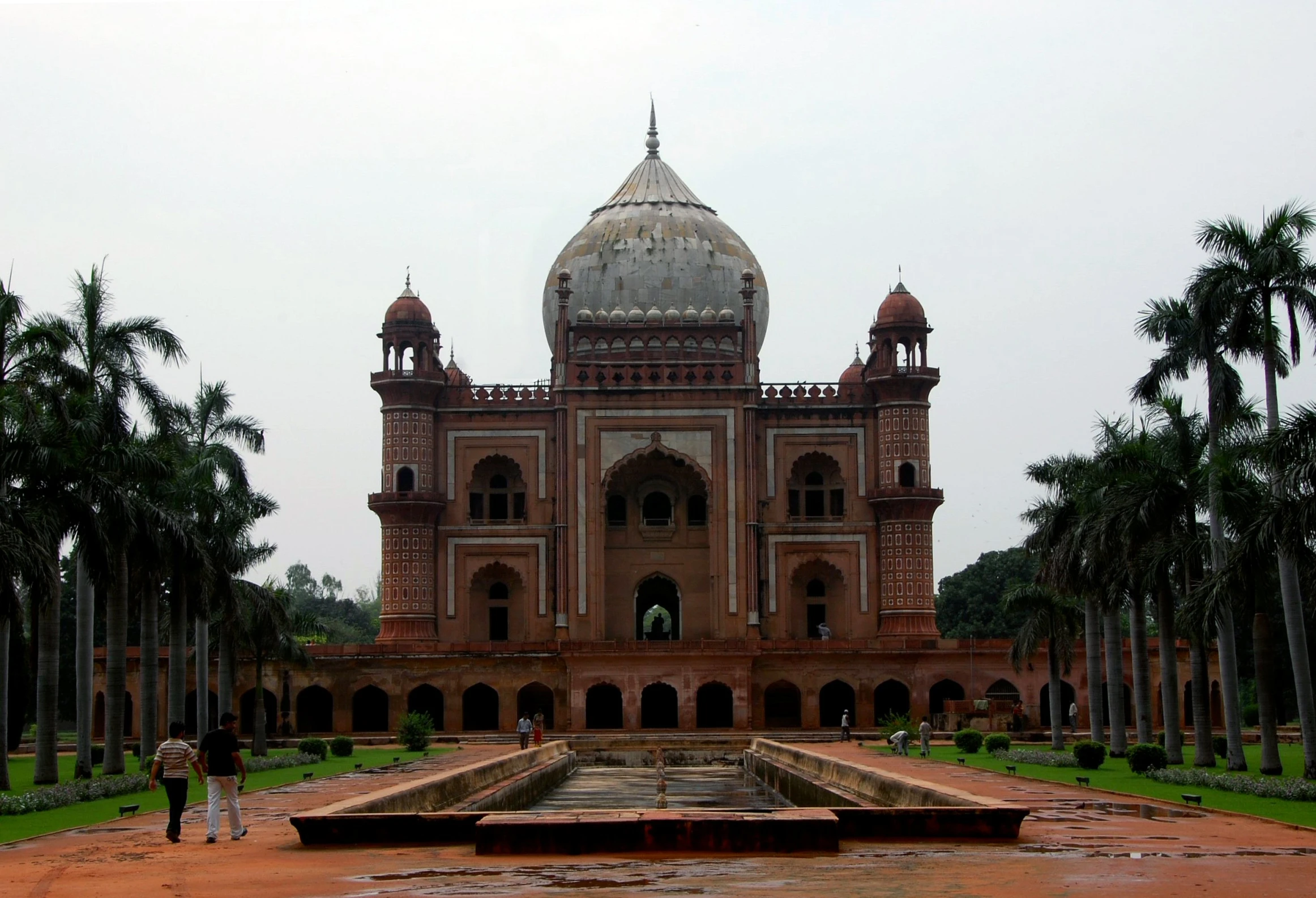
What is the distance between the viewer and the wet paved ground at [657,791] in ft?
77.2

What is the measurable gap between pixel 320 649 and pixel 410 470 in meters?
5.84

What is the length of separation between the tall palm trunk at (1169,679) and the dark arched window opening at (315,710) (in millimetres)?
24855

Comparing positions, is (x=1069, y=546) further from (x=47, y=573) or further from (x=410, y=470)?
(x=410, y=470)

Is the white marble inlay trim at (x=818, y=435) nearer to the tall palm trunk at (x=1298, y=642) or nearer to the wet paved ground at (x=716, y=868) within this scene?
the tall palm trunk at (x=1298, y=642)

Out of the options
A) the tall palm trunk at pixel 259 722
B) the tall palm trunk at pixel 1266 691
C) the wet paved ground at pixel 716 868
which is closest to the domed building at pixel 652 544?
the tall palm trunk at pixel 259 722

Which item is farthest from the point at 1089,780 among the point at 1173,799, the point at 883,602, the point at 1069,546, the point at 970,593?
the point at 970,593

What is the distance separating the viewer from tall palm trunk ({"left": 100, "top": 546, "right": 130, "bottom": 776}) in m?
24.8

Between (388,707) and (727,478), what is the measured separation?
11269mm

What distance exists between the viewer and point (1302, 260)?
23094mm

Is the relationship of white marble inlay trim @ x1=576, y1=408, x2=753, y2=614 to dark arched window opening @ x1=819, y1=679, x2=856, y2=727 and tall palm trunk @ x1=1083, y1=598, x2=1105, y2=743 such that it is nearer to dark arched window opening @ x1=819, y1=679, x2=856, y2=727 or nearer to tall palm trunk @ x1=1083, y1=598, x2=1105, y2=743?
dark arched window opening @ x1=819, y1=679, x2=856, y2=727

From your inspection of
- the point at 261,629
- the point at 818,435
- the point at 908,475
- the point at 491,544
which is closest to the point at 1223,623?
the point at 261,629

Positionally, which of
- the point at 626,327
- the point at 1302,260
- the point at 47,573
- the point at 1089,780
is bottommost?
the point at 1089,780

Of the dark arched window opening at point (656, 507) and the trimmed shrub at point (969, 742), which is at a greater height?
the dark arched window opening at point (656, 507)

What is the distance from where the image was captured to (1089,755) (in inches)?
1028
